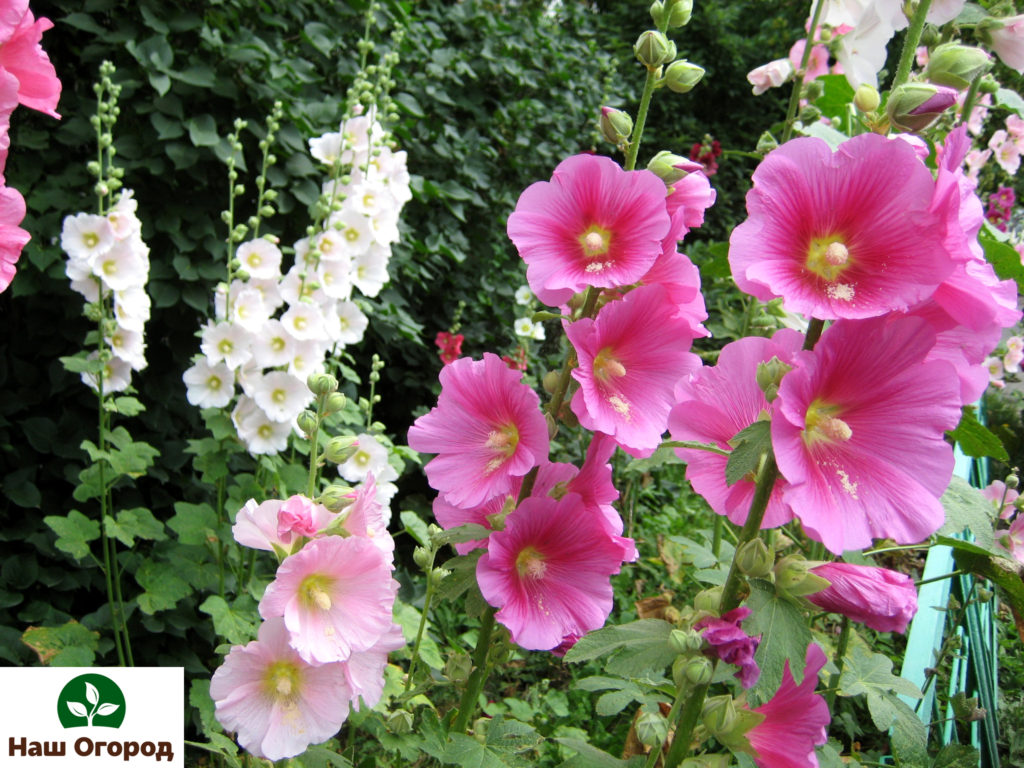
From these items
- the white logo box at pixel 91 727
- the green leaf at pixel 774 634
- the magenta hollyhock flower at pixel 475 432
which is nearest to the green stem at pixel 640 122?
the magenta hollyhock flower at pixel 475 432

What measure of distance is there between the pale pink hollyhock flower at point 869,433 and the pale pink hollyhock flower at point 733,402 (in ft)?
Answer: 0.26

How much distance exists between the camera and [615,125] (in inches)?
40.8

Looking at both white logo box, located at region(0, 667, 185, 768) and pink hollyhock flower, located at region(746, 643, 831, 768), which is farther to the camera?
white logo box, located at region(0, 667, 185, 768)

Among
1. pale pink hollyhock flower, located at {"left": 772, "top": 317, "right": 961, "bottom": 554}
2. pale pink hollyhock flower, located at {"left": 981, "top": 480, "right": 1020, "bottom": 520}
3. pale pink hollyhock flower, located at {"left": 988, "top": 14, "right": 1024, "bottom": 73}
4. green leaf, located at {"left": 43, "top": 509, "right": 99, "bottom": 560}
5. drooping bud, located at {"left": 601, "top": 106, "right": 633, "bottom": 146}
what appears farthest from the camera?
green leaf, located at {"left": 43, "top": 509, "right": 99, "bottom": 560}

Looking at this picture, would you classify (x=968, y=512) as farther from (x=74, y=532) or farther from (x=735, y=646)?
(x=74, y=532)

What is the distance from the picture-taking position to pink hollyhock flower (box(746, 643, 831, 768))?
0.91 meters

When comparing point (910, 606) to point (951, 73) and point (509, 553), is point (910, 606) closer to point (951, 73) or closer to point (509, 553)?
point (509, 553)

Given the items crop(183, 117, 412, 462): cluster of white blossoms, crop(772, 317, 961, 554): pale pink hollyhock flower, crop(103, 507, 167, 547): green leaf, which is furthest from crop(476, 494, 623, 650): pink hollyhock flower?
crop(103, 507, 167, 547): green leaf

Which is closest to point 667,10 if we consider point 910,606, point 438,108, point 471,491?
point 471,491

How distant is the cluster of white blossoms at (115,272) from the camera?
2.17 m

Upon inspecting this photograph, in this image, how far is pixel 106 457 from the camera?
2143 mm

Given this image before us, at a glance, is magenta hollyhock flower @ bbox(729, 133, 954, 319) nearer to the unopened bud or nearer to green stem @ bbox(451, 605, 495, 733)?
the unopened bud

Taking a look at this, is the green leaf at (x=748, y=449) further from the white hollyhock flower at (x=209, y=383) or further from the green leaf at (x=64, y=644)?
the green leaf at (x=64, y=644)

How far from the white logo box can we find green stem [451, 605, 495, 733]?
0.47 m
